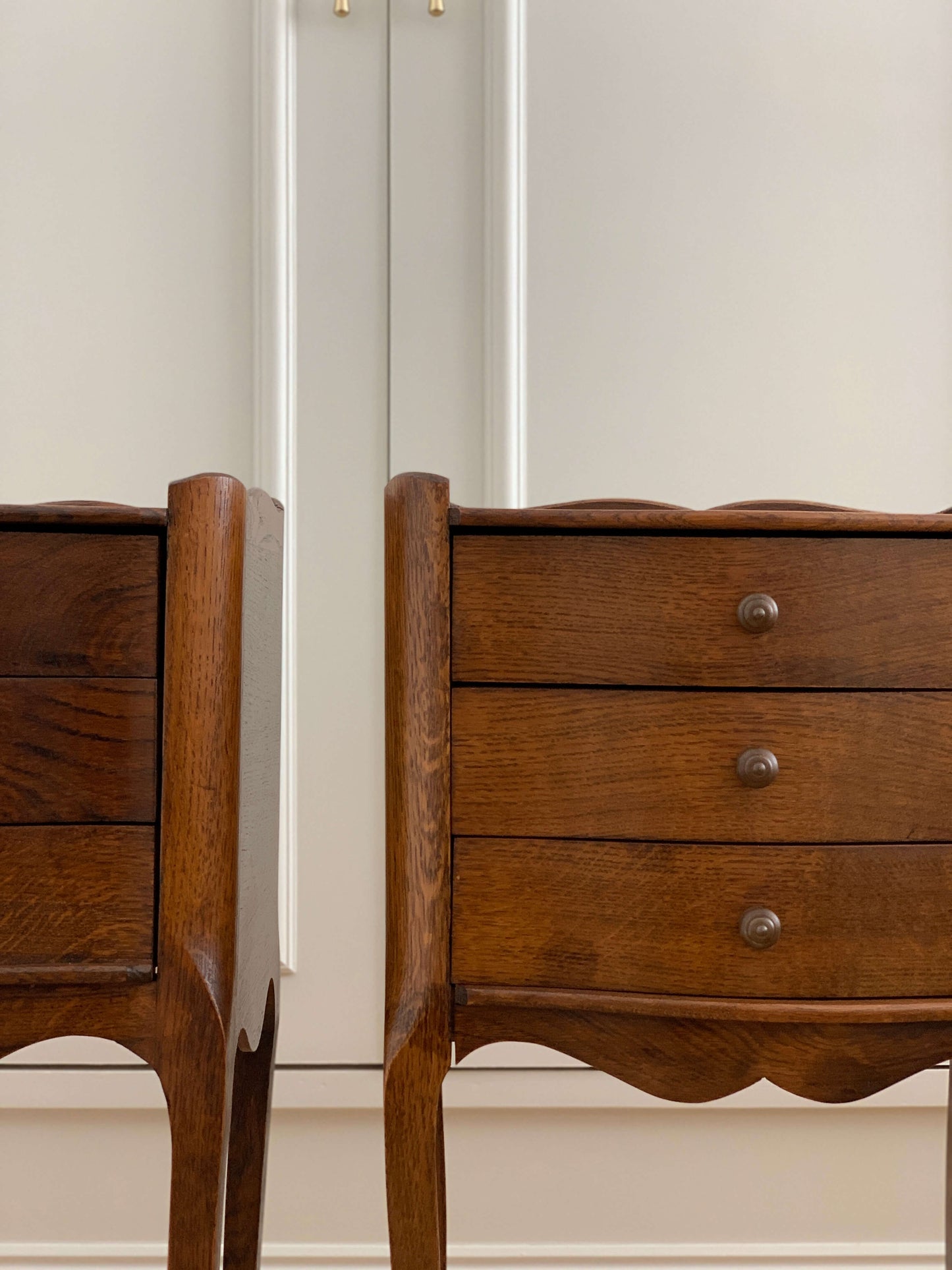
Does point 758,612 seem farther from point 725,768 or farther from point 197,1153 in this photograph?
point 197,1153

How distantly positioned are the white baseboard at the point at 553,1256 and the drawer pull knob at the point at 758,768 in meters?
0.75

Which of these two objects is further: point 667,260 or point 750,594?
point 667,260

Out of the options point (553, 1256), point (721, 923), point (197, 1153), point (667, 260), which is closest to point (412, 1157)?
point (197, 1153)

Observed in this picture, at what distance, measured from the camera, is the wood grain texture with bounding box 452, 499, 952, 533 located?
65 centimetres

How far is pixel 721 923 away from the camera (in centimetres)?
65

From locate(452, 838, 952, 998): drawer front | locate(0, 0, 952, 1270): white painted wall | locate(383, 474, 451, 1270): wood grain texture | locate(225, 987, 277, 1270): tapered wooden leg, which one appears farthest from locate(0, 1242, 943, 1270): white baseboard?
locate(452, 838, 952, 998): drawer front

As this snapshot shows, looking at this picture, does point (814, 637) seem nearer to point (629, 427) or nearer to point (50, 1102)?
point (629, 427)

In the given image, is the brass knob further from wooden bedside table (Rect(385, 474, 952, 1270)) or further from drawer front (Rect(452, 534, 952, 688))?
drawer front (Rect(452, 534, 952, 688))

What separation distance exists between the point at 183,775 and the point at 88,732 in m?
0.07

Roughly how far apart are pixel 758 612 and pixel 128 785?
0.40 m

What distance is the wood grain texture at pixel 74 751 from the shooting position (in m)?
0.65

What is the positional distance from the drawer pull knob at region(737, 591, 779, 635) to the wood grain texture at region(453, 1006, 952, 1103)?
24cm

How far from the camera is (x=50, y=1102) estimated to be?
1.11 m

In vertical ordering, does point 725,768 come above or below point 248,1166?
above
